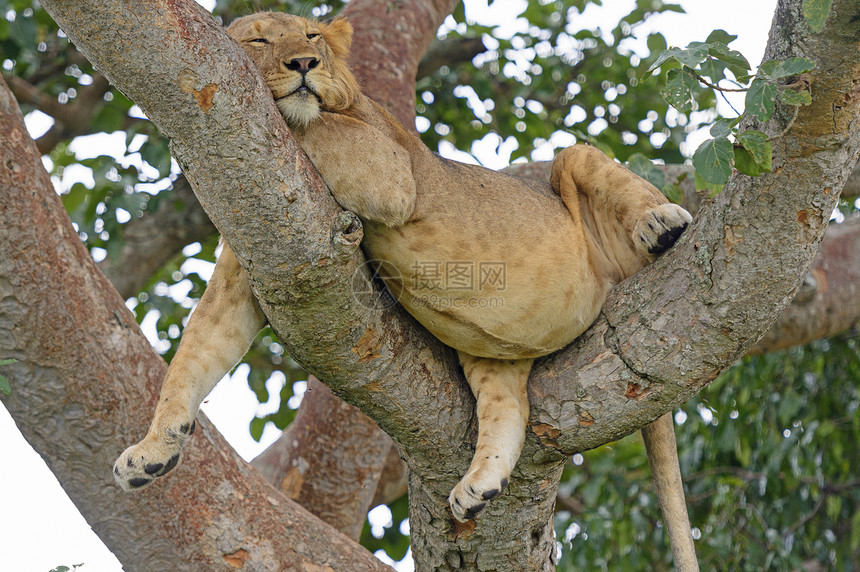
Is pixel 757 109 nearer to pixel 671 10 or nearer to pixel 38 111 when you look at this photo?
pixel 671 10

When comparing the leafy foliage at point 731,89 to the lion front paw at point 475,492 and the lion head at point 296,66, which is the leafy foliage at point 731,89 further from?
the lion front paw at point 475,492

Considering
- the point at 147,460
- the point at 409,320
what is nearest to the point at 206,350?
the point at 147,460

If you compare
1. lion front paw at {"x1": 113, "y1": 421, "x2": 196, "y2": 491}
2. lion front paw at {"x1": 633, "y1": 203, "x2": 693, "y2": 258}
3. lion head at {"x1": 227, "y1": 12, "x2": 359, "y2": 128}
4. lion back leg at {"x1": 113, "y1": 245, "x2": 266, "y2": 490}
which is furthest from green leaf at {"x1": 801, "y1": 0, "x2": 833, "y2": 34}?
lion front paw at {"x1": 113, "y1": 421, "x2": 196, "y2": 491}

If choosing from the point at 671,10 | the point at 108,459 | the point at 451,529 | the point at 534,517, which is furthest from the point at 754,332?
the point at 671,10

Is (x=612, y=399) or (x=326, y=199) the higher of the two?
(x=326, y=199)

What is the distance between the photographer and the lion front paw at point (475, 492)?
254cm

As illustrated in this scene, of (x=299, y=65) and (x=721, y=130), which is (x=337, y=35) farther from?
(x=721, y=130)

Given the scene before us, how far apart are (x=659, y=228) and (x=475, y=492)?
98 centimetres

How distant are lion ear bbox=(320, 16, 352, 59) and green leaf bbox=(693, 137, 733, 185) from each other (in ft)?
4.31

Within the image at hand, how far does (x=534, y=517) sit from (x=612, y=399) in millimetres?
545

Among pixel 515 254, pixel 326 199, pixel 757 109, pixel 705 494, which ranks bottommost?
pixel 705 494

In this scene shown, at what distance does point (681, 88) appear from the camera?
202 centimetres

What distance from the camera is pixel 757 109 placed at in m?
1.89

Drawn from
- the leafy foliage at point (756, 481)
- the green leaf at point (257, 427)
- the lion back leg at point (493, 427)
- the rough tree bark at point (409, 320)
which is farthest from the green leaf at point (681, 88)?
the green leaf at point (257, 427)
